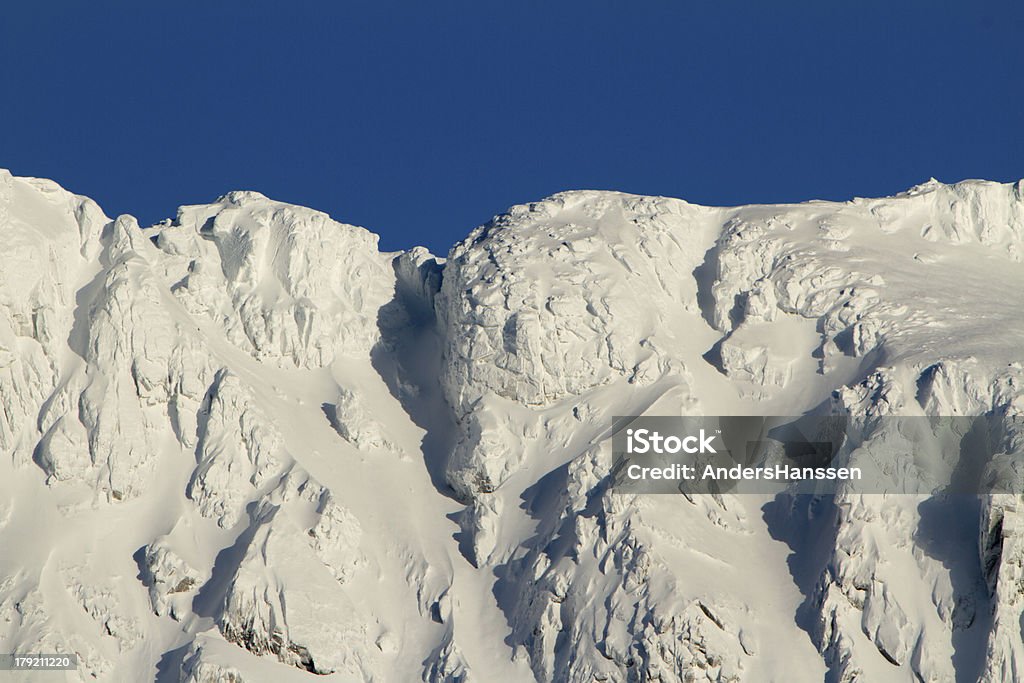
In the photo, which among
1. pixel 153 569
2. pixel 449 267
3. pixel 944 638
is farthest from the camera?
pixel 449 267

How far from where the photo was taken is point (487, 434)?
4594 inches

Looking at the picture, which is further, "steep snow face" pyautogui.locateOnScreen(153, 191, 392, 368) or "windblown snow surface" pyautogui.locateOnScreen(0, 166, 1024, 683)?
"steep snow face" pyautogui.locateOnScreen(153, 191, 392, 368)

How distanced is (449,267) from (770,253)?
17.7 meters

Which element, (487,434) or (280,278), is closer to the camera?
(487,434)

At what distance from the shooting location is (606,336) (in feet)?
395

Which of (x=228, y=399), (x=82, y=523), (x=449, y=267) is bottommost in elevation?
(x=82, y=523)

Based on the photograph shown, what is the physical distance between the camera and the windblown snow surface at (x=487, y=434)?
105 metres

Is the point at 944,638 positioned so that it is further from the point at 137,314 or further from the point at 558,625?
the point at 137,314

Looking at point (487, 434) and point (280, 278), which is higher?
point (280, 278)

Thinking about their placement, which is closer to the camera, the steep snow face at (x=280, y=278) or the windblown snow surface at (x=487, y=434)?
the windblown snow surface at (x=487, y=434)

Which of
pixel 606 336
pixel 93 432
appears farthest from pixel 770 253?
pixel 93 432

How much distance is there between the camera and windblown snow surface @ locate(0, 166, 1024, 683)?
105188 millimetres

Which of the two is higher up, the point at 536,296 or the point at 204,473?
the point at 536,296

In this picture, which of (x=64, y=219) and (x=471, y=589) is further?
(x=64, y=219)
